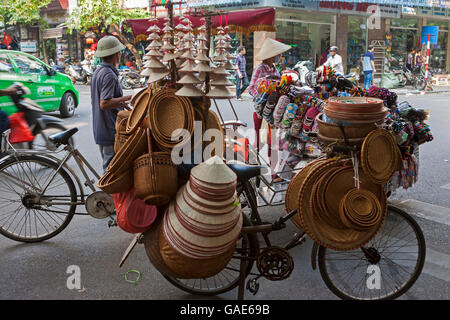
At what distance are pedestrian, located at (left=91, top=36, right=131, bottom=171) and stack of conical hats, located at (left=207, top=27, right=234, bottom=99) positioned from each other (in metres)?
1.48

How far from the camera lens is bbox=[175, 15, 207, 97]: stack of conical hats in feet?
8.92

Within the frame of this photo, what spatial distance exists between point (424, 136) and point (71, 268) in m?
3.45

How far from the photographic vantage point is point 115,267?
3.52 m

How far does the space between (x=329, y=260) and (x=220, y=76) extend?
4.71 feet

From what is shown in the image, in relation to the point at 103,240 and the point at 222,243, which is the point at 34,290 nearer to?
the point at 103,240

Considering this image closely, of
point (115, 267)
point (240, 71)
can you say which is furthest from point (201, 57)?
point (240, 71)

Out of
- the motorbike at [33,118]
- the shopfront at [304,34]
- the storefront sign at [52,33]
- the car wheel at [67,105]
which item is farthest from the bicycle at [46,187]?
the storefront sign at [52,33]

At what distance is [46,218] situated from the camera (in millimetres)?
4270

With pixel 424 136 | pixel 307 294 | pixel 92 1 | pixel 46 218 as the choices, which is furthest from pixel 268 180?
pixel 92 1

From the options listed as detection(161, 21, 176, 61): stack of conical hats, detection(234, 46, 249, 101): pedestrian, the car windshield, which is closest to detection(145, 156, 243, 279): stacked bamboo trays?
detection(161, 21, 176, 61): stack of conical hats

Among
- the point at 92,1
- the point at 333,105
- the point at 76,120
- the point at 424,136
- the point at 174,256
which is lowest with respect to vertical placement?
the point at 76,120

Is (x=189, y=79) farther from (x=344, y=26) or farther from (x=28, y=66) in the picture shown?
(x=344, y=26)

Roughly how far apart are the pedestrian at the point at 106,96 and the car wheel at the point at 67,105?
7.22 metres
